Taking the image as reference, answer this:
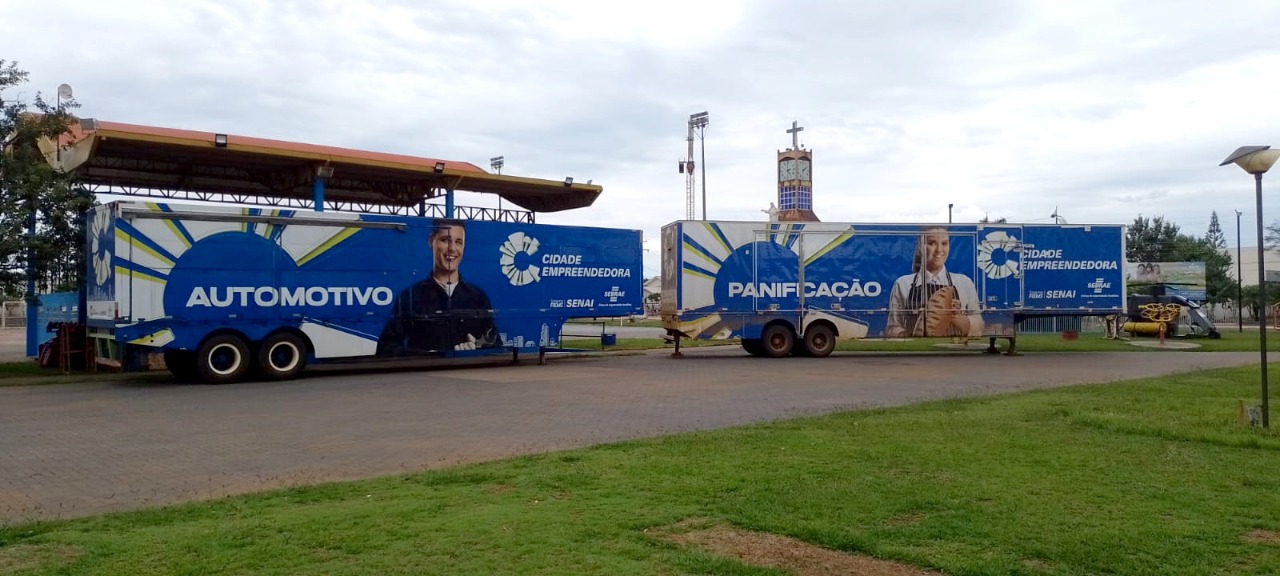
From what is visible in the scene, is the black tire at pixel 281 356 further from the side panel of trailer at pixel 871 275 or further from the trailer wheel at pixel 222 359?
the side panel of trailer at pixel 871 275

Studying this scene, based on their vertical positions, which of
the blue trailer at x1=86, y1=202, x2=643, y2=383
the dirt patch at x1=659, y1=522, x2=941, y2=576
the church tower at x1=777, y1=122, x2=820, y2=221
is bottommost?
the dirt patch at x1=659, y1=522, x2=941, y2=576

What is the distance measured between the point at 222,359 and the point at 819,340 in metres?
13.7

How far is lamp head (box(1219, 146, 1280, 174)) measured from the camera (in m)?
A: 10.0

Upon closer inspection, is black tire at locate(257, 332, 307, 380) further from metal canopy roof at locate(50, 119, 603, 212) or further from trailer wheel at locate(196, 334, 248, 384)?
metal canopy roof at locate(50, 119, 603, 212)

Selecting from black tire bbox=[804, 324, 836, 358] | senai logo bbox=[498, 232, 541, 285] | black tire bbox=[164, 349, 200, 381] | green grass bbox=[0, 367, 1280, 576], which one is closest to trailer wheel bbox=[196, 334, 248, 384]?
black tire bbox=[164, 349, 200, 381]

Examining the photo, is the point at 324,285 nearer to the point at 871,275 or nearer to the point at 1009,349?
the point at 871,275

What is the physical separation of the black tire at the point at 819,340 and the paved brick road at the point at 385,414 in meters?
1.88

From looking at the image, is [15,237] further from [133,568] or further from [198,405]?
[133,568]

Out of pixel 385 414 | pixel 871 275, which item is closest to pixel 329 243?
pixel 385 414

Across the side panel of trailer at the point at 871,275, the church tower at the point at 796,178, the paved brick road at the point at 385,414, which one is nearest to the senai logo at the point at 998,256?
the side panel of trailer at the point at 871,275

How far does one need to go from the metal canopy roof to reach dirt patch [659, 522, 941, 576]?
20826 mm

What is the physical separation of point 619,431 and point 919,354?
1648 cm

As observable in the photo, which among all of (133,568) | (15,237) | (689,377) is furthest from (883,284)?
(133,568)

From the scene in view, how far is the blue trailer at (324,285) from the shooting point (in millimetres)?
16812
